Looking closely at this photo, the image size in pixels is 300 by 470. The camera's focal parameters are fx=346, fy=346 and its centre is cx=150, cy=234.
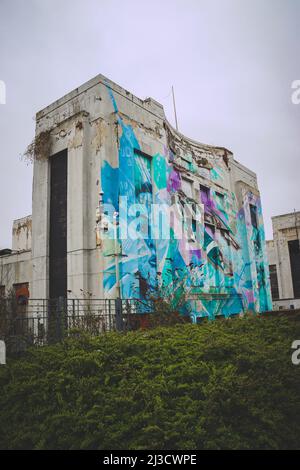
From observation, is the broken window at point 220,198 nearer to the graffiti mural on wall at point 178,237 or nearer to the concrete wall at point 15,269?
the graffiti mural on wall at point 178,237

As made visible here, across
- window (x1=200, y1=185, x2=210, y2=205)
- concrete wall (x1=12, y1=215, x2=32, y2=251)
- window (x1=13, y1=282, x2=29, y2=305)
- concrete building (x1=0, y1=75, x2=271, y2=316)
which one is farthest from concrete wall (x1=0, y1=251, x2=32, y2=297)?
window (x1=200, y1=185, x2=210, y2=205)

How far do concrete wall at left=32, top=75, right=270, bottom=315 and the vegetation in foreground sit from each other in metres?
5.10

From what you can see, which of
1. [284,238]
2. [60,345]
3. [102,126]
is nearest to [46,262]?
[102,126]

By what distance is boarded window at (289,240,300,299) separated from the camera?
27.9 metres

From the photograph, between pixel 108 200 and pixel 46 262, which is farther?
pixel 46 262

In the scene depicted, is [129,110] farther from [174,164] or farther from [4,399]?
[4,399]

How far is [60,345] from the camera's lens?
256 inches

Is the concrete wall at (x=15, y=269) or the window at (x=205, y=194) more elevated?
the window at (x=205, y=194)

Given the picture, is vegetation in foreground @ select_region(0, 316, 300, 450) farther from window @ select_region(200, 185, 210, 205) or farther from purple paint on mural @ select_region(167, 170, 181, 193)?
window @ select_region(200, 185, 210, 205)

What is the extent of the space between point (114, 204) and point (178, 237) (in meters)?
4.01

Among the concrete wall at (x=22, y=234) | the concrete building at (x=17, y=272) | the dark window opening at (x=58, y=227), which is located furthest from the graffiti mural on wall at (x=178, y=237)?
the concrete wall at (x=22, y=234)

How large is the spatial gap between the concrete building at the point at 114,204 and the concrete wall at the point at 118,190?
0.03 m

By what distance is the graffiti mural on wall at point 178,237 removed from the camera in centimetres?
1151

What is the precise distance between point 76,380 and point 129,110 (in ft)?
34.5
